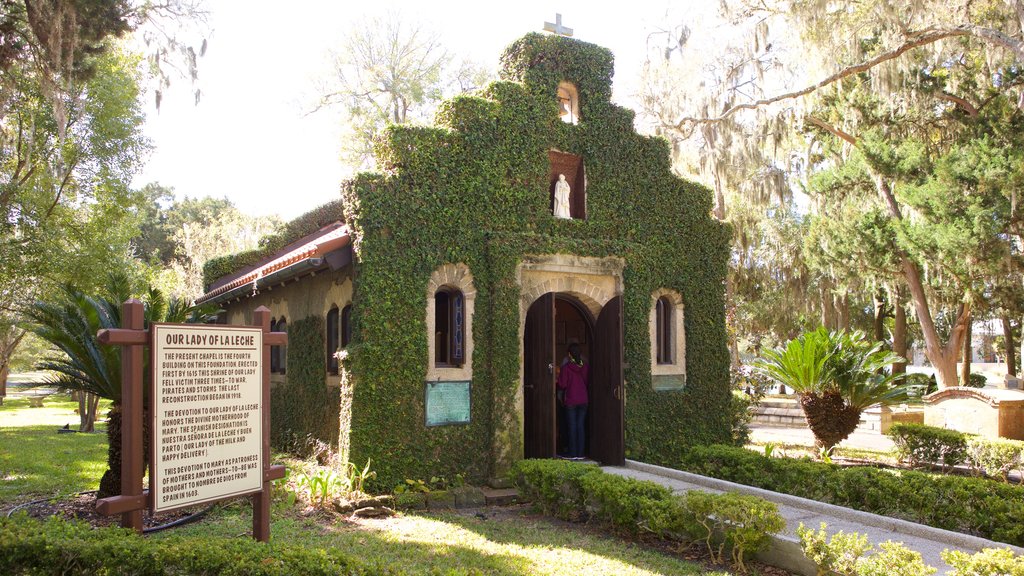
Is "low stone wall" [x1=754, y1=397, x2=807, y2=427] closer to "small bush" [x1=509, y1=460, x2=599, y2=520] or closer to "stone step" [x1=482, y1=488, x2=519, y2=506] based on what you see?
"stone step" [x1=482, y1=488, x2=519, y2=506]

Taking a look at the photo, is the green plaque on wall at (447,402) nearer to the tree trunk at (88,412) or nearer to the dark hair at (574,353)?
the dark hair at (574,353)

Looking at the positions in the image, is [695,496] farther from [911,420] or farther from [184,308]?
[911,420]

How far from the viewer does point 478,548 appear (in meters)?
8.27

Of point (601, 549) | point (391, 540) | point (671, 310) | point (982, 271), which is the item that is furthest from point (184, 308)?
point (982, 271)

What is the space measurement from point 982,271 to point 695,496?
17.1 meters

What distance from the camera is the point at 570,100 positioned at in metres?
13.6

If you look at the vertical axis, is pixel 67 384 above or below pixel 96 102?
below

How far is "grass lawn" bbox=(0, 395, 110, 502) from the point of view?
11156mm

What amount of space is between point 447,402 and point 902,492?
625cm

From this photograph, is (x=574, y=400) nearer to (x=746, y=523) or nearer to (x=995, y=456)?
(x=746, y=523)

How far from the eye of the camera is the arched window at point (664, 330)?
14020mm

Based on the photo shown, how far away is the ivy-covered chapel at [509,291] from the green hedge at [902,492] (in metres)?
2.50

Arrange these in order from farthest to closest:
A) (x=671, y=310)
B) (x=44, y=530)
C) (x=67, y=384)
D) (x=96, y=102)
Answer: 1. (x=96, y=102)
2. (x=671, y=310)
3. (x=67, y=384)
4. (x=44, y=530)

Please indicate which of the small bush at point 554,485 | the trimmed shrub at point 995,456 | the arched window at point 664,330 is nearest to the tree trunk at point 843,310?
the trimmed shrub at point 995,456
